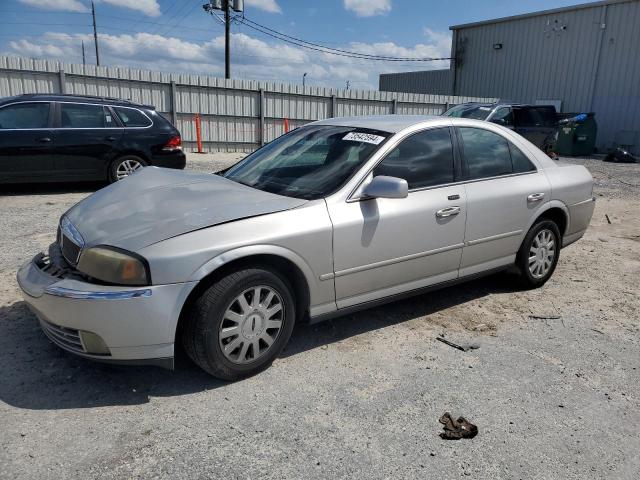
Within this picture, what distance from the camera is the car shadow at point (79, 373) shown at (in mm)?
2881

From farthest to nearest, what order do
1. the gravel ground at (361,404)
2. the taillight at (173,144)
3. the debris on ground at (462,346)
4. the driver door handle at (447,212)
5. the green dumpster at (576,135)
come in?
the green dumpster at (576,135) → the taillight at (173,144) → the driver door handle at (447,212) → the debris on ground at (462,346) → the gravel ground at (361,404)

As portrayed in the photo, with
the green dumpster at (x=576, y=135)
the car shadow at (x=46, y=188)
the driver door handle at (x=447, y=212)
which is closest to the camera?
the driver door handle at (x=447, y=212)

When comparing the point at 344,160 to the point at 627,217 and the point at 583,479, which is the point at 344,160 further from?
the point at 627,217

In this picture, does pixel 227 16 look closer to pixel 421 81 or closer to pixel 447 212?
pixel 421 81

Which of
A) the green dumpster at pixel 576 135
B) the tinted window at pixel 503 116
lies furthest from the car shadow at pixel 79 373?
the green dumpster at pixel 576 135

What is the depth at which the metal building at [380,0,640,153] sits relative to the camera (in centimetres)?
2130

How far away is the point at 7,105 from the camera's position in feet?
25.8

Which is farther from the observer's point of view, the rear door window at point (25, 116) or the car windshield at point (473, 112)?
the car windshield at point (473, 112)

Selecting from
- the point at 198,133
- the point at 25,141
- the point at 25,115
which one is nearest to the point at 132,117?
the point at 25,115

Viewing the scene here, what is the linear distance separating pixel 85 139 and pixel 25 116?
0.90 meters

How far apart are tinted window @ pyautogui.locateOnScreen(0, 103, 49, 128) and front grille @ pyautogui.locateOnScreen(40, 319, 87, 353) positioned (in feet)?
20.5

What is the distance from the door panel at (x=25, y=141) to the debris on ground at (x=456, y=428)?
25.1 feet

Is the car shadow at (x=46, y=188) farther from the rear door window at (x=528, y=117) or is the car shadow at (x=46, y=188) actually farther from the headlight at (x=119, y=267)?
the rear door window at (x=528, y=117)

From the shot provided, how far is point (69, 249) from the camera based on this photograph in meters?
3.08
